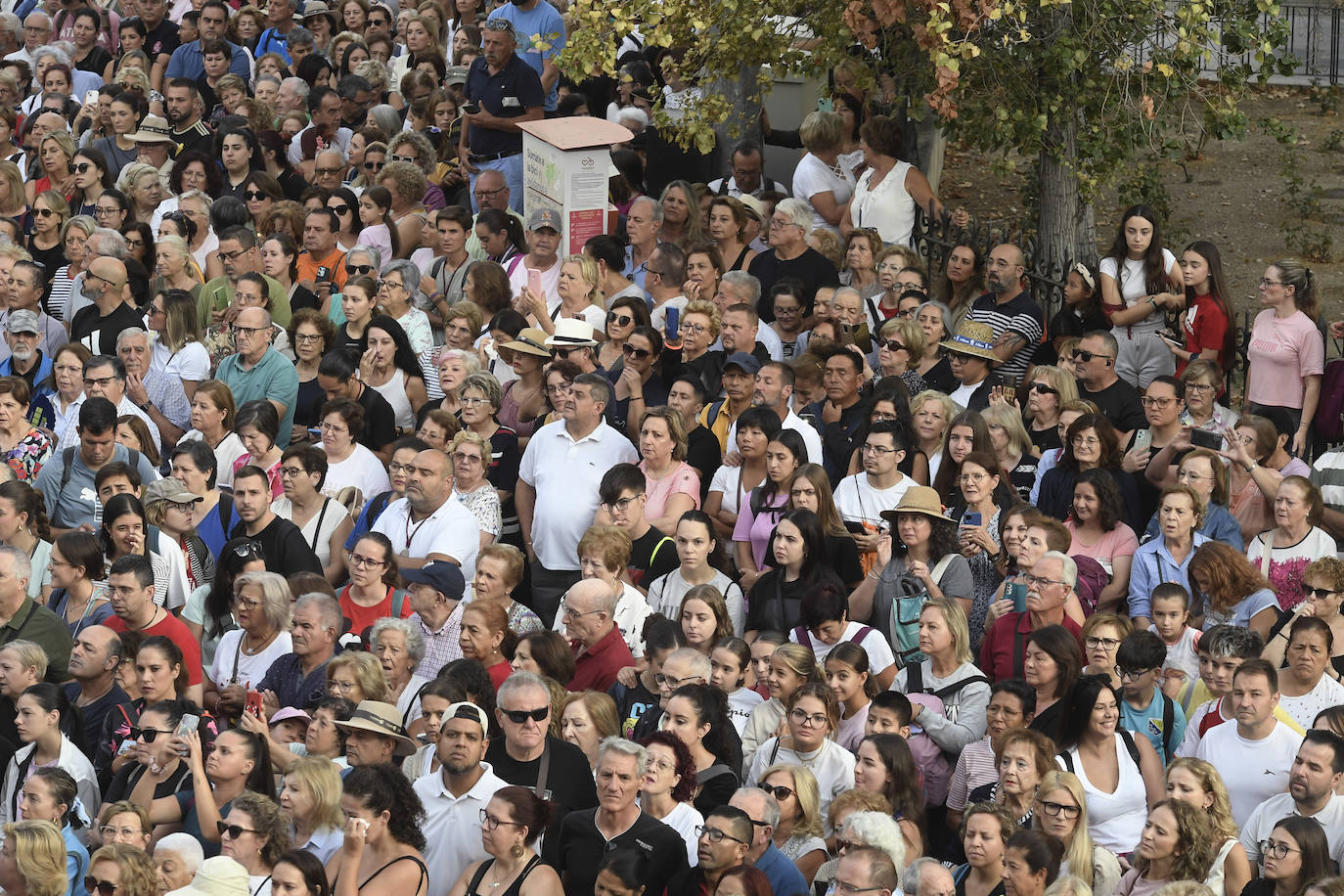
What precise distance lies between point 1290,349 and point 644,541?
3719 millimetres

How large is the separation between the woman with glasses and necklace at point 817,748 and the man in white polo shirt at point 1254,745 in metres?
1.51

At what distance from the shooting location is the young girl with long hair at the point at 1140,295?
11789mm

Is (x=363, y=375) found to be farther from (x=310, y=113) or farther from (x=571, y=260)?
(x=310, y=113)

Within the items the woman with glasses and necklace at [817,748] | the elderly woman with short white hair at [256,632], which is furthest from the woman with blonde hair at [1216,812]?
the elderly woman with short white hair at [256,632]

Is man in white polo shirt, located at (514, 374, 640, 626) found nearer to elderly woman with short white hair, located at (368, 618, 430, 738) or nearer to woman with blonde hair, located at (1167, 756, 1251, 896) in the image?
elderly woman with short white hair, located at (368, 618, 430, 738)

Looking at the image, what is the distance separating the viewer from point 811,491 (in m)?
10.1

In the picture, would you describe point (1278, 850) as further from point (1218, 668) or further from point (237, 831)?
point (237, 831)

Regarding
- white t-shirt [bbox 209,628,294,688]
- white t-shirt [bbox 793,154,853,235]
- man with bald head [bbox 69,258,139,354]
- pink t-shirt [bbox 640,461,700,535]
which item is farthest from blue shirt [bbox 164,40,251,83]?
white t-shirt [bbox 209,628,294,688]

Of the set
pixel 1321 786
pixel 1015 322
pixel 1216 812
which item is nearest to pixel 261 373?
pixel 1015 322

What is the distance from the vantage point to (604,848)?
7.90 m

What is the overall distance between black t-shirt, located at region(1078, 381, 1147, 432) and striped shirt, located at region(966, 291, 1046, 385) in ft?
2.63

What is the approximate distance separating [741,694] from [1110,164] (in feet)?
17.5

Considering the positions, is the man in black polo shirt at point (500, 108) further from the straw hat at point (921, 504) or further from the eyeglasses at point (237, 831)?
the eyeglasses at point (237, 831)

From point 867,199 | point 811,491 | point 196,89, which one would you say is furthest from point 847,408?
point 196,89
